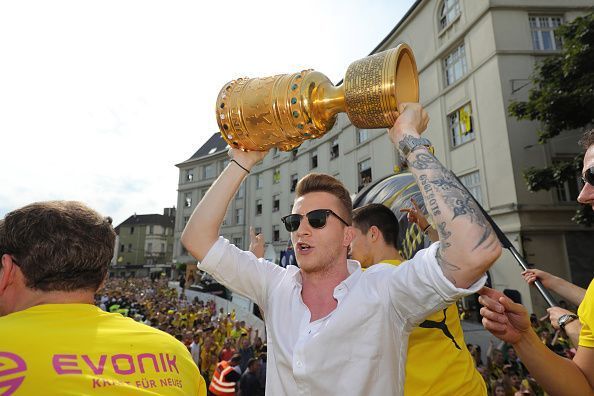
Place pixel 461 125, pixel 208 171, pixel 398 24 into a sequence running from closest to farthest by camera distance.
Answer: pixel 461 125 < pixel 398 24 < pixel 208 171

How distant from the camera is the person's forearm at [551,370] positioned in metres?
1.70

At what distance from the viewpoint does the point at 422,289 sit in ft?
4.75

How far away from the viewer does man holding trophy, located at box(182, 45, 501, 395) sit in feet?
4.64

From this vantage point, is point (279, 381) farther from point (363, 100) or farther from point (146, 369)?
point (363, 100)

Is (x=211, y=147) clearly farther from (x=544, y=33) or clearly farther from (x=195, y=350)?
(x=195, y=350)

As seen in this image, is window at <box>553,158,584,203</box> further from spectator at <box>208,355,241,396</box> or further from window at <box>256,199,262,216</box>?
window at <box>256,199,262,216</box>

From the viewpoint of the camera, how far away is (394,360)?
1.65 m

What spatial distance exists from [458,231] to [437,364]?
131 centimetres

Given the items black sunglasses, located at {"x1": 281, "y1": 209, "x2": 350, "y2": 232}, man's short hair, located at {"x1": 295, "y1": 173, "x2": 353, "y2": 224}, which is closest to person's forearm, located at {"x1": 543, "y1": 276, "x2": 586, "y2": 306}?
man's short hair, located at {"x1": 295, "y1": 173, "x2": 353, "y2": 224}

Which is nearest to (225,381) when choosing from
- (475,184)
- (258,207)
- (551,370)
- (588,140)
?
(551,370)

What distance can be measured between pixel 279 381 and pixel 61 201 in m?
1.30

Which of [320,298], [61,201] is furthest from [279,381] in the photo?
[61,201]

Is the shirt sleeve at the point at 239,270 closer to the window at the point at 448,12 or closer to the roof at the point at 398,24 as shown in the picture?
the window at the point at 448,12

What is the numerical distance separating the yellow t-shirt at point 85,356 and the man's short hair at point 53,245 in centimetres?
12
